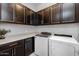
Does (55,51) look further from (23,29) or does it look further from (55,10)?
(23,29)

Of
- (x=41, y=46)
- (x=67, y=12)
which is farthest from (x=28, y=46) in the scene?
(x=67, y=12)

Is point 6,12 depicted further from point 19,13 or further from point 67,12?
point 67,12

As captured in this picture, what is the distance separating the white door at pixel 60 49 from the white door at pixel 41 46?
138mm

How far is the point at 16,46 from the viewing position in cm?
124

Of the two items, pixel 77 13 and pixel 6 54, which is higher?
pixel 77 13

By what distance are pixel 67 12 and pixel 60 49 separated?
734mm

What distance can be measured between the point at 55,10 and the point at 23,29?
1067 mm

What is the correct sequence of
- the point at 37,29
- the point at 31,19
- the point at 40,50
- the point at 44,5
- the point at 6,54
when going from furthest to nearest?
the point at 37,29, the point at 31,19, the point at 44,5, the point at 40,50, the point at 6,54

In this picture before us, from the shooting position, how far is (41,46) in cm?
176

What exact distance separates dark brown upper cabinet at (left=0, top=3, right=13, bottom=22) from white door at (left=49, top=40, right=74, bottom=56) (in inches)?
38.2

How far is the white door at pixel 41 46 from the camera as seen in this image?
1.68m

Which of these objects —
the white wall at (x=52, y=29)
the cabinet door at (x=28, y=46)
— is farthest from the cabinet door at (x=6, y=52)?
the white wall at (x=52, y=29)

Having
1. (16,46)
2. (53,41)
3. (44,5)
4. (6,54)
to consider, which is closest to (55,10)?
(44,5)

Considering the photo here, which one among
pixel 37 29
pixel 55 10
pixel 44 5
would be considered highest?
pixel 44 5
